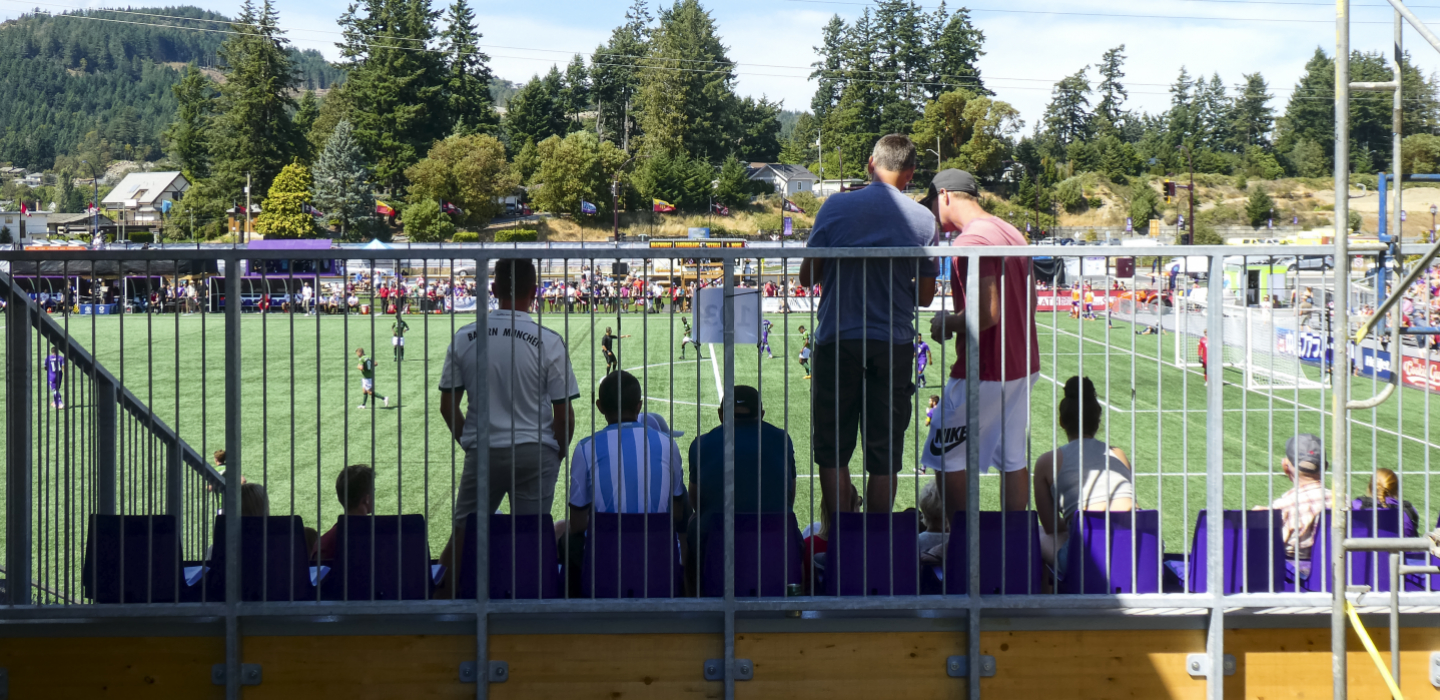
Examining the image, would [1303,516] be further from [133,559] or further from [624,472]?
[133,559]

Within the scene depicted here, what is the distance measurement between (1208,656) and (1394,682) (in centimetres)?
68

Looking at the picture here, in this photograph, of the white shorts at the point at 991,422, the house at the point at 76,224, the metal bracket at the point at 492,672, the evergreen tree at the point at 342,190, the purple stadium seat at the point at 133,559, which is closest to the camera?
the metal bracket at the point at 492,672

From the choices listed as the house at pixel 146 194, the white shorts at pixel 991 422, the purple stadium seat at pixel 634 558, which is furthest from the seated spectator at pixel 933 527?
the house at pixel 146 194

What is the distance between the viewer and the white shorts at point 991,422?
4934 mm

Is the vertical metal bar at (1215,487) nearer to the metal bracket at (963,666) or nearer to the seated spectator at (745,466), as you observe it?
the metal bracket at (963,666)

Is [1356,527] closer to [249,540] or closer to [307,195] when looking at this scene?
[249,540]

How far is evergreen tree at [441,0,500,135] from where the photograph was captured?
383ft

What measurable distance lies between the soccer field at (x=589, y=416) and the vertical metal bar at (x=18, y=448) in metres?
0.11

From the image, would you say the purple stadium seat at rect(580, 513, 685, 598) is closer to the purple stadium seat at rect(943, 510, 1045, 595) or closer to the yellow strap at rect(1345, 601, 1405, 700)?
the purple stadium seat at rect(943, 510, 1045, 595)

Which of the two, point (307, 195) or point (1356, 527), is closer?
point (1356, 527)

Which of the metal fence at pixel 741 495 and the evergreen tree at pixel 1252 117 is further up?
the evergreen tree at pixel 1252 117

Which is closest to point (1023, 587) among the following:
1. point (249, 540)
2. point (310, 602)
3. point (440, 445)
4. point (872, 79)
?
point (310, 602)

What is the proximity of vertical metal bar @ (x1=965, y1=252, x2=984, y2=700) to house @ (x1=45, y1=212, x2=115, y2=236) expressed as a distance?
127284 mm

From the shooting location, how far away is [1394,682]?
4.18 metres
